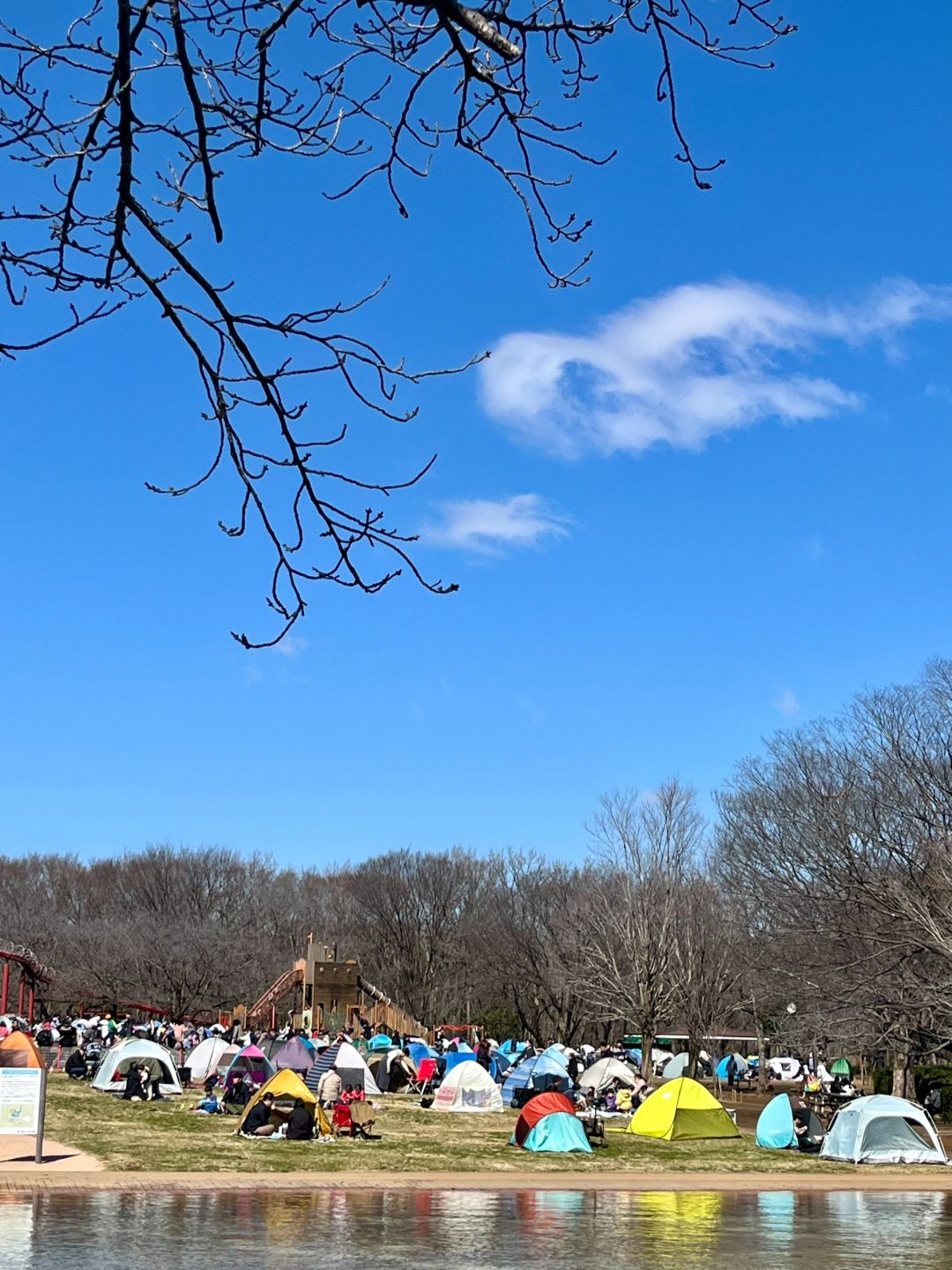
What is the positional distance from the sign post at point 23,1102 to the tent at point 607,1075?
24058 millimetres

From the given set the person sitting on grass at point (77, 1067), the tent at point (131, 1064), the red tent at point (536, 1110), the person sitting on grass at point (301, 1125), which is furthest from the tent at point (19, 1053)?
the person sitting on grass at point (77, 1067)

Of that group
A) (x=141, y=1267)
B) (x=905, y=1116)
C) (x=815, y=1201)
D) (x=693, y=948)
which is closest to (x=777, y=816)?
(x=693, y=948)

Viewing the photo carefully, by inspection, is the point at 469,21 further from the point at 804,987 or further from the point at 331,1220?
the point at 804,987

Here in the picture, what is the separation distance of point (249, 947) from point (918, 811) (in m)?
48.7

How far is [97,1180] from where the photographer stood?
21.9 m

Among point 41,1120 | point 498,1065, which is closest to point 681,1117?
point 41,1120

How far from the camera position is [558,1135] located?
28.7m

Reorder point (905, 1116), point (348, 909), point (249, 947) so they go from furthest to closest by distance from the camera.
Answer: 1. point (348, 909)
2. point (249, 947)
3. point (905, 1116)

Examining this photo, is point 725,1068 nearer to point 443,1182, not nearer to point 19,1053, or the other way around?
point 443,1182

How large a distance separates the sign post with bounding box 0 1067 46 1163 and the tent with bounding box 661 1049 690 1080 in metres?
31.4

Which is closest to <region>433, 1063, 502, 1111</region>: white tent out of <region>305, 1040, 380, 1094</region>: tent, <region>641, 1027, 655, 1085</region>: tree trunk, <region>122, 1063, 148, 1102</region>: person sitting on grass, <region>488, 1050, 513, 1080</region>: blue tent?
<region>305, 1040, 380, 1094</region>: tent

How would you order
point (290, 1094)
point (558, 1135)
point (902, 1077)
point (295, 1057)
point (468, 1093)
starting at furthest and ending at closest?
point (902, 1077) < point (295, 1057) < point (468, 1093) < point (290, 1094) < point (558, 1135)

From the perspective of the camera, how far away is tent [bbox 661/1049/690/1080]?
51.1 metres

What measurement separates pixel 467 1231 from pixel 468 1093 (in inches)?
822
